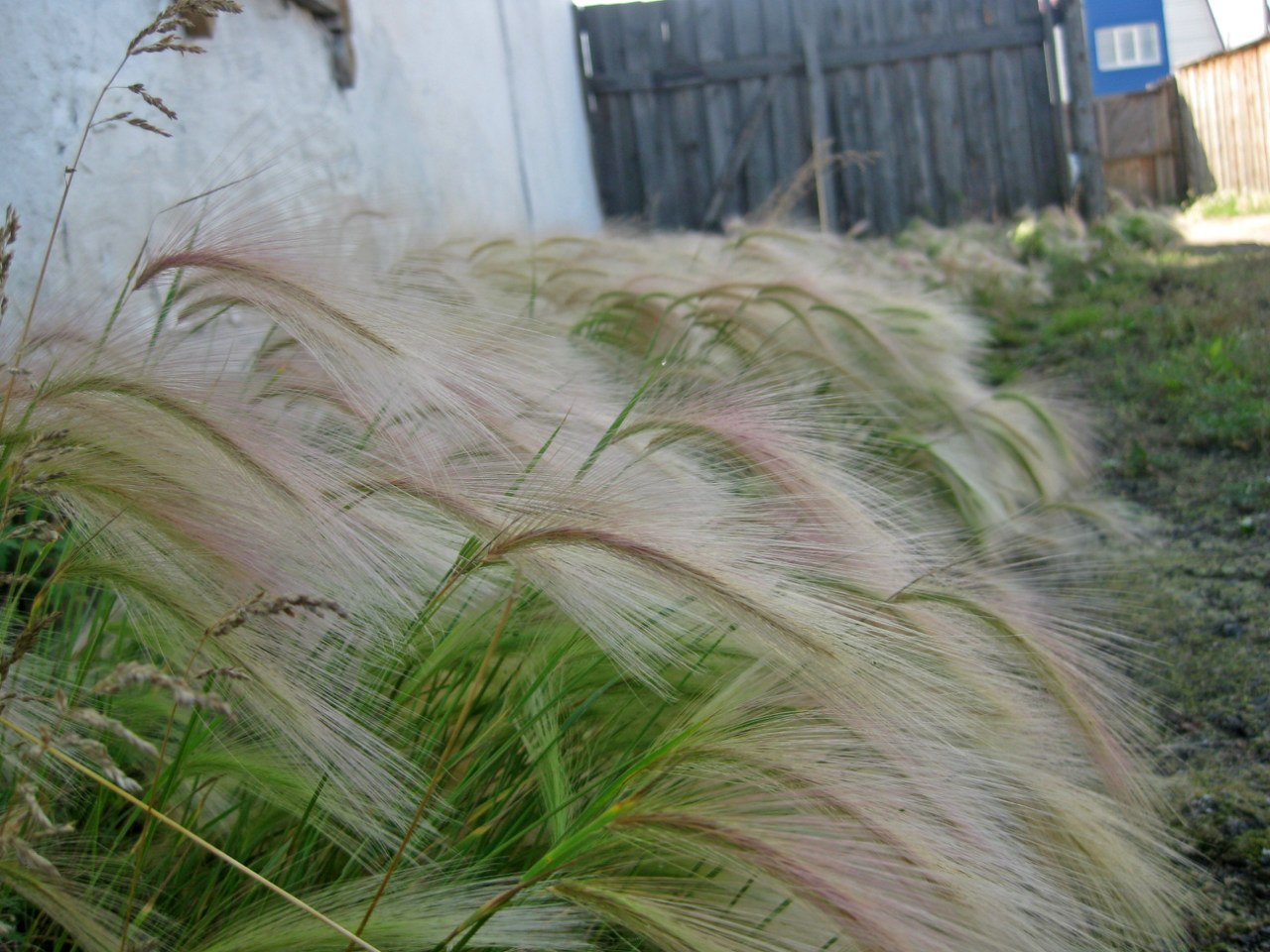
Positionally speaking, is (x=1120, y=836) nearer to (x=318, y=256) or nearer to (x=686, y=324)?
(x=318, y=256)

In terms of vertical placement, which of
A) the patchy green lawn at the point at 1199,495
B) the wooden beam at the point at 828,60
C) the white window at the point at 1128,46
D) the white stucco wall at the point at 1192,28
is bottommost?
the patchy green lawn at the point at 1199,495

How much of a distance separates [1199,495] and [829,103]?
566 cm

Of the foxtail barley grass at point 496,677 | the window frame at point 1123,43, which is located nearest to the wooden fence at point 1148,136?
the foxtail barley grass at point 496,677

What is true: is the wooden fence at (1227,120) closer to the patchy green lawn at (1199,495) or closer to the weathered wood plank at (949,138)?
the weathered wood plank at (949,138)

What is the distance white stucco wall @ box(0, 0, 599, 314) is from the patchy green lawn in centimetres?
134

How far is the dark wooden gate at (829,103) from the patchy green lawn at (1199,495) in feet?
8.15

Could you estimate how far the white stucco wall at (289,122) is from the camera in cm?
209

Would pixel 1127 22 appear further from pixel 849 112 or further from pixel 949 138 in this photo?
pixel 849 112

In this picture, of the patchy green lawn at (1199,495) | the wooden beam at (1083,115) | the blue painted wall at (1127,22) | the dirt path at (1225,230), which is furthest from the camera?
the blue painted wall at (1127,22)

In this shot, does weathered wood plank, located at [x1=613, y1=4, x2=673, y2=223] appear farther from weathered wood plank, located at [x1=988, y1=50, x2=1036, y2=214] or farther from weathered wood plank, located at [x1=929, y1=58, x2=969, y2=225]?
weathered wood plank, located at [x1=988, y1=50, x2=1036, y2=214]

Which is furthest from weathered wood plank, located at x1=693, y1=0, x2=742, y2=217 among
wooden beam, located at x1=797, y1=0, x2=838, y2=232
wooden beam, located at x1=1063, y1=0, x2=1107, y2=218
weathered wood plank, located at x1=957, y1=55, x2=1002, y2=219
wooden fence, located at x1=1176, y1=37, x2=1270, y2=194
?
wooden fence, located at x1=1176, y1=37, x2=1270, y2=194

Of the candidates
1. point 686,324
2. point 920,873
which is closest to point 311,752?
point 920,873

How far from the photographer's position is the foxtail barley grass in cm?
79

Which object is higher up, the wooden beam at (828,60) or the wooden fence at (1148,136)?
the wooden beam at (828,60)
